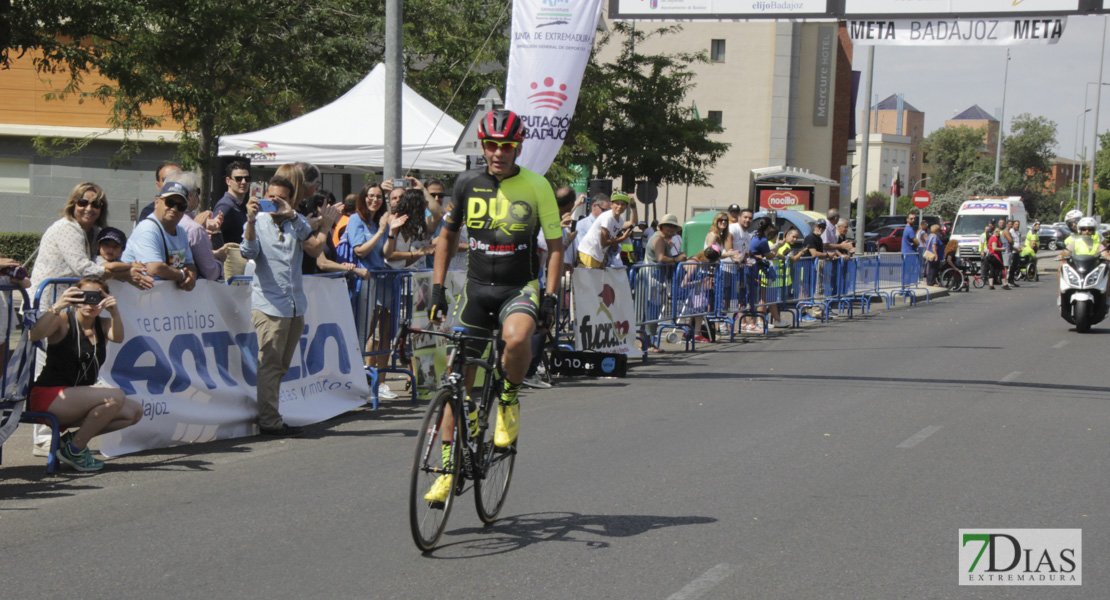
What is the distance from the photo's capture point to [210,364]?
8484 mm

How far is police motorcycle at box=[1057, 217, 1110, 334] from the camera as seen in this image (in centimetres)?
1828

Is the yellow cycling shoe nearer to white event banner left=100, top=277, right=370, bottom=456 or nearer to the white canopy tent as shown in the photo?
white event banner left=100, top=277, right=370, bottom=456

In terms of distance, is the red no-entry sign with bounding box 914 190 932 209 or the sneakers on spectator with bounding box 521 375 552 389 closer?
the sneakers on spectator with bounding box 521 375 552 389

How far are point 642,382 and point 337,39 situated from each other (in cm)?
1357

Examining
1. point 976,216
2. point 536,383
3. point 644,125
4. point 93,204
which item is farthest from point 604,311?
point 976,216

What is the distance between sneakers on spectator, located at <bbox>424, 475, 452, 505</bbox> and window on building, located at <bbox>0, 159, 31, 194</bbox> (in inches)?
1148

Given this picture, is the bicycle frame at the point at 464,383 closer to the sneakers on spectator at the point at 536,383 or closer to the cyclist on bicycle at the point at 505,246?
the cyclist on bicycle at the point at 505,246

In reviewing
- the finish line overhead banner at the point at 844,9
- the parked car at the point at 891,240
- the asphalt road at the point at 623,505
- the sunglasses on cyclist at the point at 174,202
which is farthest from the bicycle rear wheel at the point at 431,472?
A: the parked car at the point at 891,240

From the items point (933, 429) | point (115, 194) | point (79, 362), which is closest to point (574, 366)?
point (933, 429)

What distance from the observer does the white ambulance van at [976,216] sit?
135 feet

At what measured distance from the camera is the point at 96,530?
19.3 ft

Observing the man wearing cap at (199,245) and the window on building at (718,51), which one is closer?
the man wearing cap at (199,245)

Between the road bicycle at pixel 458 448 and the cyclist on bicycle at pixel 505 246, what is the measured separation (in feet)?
0.25

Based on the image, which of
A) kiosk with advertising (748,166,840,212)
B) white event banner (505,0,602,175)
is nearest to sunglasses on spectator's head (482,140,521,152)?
white event banner (505,0,602,175)
